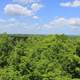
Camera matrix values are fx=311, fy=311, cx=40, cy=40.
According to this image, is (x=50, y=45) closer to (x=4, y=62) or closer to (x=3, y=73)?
(x=4, y=62)

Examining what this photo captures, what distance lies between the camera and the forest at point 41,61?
37.8 metres

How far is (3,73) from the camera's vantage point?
37.6 m

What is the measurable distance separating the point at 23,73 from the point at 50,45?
18.6 metres

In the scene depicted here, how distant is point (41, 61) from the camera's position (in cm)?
4291

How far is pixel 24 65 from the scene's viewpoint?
3862 cm

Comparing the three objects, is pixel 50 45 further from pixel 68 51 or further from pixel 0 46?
pixel 0 46

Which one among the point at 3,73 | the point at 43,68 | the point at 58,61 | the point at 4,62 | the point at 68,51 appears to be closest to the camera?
the point at 3,73

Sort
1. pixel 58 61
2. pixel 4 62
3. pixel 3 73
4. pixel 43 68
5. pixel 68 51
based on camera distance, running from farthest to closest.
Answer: pixel 4 62 < pixel 68 51 < pixel 58 61 < pixel 43 68 < pixel 3 73

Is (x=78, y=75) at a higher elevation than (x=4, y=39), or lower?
lower

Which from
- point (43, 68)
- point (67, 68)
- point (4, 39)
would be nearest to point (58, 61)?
point (67, 68)

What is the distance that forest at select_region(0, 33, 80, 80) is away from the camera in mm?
37844

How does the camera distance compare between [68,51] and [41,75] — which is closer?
[41,75]

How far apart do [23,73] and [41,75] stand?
2.23 m

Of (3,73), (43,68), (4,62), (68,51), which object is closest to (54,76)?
(43,68)
